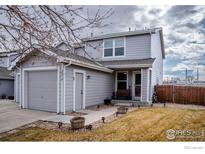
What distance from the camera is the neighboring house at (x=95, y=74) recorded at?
7340mm

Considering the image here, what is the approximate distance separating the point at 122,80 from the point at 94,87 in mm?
2332

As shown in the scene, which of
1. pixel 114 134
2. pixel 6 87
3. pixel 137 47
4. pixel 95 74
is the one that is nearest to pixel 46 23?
pixel 114 134

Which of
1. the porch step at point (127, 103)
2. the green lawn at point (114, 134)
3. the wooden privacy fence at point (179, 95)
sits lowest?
the green lawn at point (114, 134)

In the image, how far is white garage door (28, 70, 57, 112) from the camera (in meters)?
7.54

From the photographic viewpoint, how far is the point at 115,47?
11062 mm

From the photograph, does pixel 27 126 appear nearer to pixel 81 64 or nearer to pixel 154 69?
pixel 81 64

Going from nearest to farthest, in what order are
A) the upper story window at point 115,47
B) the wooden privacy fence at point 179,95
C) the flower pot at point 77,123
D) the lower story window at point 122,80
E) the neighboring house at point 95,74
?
the flower pot at point 77,123 → the neighboring house at point 95,74 → the wooden privacy fence at point 179,95 → the upper story window at point 115,47 → the lower story window at point 122,80

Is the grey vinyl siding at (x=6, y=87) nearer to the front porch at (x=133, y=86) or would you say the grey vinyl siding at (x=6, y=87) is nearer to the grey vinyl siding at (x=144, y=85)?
the front porch at (x=133, y=86)

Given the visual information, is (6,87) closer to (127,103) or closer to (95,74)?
(95,74)

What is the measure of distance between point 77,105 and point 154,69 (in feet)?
14.6

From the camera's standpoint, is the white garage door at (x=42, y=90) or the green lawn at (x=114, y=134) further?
the white garage door at (x=42, y=90)

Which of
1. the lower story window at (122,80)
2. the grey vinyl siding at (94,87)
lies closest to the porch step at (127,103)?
the grey vinyl siding at (94,87)
